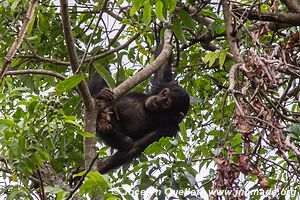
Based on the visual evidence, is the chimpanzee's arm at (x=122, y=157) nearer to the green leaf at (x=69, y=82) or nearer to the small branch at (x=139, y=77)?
the small branch at (x=139, y=77)

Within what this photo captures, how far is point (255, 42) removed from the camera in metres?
2.34

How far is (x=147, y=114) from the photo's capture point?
521cm

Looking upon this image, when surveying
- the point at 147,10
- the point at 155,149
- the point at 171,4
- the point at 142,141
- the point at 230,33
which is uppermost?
the point at 147,10

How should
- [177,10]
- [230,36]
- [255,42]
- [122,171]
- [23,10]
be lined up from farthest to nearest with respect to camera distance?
[122,171] < [23,10] < [177,10] < [230,36] < [255,42]

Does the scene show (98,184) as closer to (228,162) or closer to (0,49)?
(228,162)

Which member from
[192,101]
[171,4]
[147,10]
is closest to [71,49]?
[147,10]

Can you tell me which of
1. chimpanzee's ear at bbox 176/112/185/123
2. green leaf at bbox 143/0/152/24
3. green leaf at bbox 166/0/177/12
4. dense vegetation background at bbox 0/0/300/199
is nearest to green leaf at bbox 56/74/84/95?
dense vegetation background at bbox 0/0/300/199

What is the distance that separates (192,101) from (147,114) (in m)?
0.66

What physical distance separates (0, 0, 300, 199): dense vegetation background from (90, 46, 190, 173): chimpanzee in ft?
0.46

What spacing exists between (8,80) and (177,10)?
1064 millimetres

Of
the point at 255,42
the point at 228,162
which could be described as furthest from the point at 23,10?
the point at 228,162

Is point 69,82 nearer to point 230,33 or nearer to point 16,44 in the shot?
point 230,33

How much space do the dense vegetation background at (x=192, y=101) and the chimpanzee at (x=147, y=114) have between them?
14 centimetres

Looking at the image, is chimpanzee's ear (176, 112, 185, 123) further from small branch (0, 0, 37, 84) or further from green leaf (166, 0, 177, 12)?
small branch (0, 0, 37, 84)
